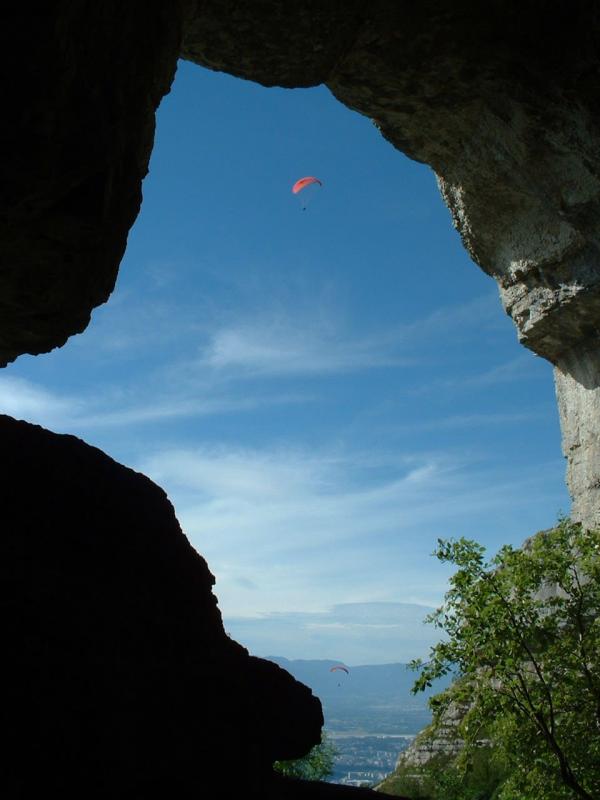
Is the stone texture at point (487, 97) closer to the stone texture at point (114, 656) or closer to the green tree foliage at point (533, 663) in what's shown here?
the green tree foliage at point (533, 663)

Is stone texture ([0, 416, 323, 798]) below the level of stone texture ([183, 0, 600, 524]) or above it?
below

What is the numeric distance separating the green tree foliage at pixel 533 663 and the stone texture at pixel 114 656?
18.4 feet

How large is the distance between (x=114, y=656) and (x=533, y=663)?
23.7 ft

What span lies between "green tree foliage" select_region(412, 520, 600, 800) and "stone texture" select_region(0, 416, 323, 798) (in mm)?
5616

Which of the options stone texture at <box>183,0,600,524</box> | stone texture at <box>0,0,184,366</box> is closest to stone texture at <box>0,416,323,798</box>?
stone texture at <box>0,0,184,366</box>

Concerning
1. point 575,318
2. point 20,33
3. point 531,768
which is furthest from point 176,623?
point 575,318

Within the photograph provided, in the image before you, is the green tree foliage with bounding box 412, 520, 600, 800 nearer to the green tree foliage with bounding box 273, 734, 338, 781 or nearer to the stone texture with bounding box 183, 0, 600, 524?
the stone texture with bounding box 183, 0, 600, 524

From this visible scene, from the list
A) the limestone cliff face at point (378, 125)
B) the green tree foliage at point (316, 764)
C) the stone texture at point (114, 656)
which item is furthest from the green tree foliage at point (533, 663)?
the green tree foliage at point (316, 764)

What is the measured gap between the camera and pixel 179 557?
4.24 m

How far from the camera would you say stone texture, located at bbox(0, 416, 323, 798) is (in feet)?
10.1

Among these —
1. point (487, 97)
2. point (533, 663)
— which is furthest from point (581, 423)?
point (533, 663)

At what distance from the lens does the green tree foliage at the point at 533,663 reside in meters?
8.88

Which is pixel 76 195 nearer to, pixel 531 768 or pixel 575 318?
pixel 531 768

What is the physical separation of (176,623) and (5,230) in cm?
301
